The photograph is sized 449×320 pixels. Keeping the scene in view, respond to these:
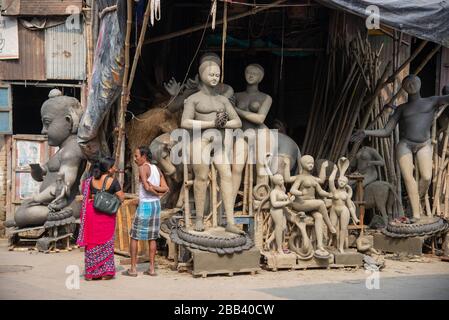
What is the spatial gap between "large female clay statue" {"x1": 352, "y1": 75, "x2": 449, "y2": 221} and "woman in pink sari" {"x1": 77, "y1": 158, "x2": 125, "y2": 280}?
4.05 metres

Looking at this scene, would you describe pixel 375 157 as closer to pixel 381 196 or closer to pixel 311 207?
pixel 381 196

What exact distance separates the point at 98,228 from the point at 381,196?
4.85m

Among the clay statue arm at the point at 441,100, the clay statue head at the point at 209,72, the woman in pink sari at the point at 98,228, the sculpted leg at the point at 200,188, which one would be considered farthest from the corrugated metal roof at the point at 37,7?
the clay statue arm at the point at 441,100

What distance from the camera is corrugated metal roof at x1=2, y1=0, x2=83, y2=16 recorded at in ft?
39.4

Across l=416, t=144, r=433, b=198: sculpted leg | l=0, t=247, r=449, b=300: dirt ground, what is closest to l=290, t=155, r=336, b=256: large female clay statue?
l=0, t=247, r=449, b=300: dirt ground

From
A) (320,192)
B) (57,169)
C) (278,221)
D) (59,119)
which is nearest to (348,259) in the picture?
(320,192)

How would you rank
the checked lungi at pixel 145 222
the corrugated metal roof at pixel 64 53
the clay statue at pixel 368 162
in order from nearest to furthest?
the checked lungi at pixel 145 222
the clay statue at pixel 368 162
the corrugated metal roof at pixel 64 53

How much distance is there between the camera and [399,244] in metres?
10.6

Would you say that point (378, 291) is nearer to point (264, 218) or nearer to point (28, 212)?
point (264, 218)

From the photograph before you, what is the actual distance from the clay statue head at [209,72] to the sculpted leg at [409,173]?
2.89 meters

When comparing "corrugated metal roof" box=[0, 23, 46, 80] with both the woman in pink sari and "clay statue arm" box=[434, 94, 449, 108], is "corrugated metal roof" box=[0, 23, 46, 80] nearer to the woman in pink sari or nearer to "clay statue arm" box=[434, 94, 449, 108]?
the woman in pink sari

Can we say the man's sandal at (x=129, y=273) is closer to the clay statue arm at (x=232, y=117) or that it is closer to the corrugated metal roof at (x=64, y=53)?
the clay statue arm at (x=232, y=117)

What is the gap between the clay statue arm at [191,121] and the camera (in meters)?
9.31

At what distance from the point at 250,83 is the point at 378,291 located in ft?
11.3
